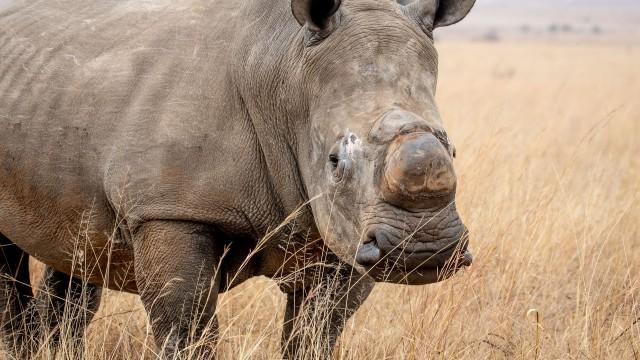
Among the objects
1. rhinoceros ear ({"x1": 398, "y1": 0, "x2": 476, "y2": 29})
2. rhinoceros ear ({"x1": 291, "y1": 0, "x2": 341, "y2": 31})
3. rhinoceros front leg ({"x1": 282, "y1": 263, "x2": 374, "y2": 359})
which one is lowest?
rhinoceros front leg ({"x1": 282, "y1": 263, "x2": 374, "y2": 359})

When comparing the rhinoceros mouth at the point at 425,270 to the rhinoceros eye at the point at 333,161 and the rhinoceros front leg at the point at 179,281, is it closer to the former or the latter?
the rhinoceros eye at the point at 333,161

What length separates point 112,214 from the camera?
12.8 feet

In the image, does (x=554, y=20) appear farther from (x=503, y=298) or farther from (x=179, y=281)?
(x=179, y=281)

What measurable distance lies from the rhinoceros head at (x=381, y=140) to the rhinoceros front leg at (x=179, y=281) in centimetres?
46

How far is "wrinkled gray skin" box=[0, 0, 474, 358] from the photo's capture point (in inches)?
123

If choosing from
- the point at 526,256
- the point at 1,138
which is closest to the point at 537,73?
the point at 526,256

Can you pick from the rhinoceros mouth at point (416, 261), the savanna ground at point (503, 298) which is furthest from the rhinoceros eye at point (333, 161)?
the savanna ground at point (503, 298)

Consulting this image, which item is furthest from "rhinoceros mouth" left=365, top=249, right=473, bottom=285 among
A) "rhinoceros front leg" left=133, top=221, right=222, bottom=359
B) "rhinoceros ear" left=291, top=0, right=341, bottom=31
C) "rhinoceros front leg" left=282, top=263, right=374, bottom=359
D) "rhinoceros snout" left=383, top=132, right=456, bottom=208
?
"rhinoceros ear" left=291, top=0, right=341, bottom=31

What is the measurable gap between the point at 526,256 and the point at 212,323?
2.24m

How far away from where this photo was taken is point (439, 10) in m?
3.70

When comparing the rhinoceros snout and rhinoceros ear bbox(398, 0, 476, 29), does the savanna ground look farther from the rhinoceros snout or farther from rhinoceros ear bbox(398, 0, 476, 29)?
rhinoceros ear bbox(398, 0, 476, 29)

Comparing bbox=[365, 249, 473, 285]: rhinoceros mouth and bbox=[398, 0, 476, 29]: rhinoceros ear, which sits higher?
bbox=[398, 0, 476, 29]: rhinoceros ear

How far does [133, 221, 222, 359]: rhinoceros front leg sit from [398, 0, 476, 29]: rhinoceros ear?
3.39 ft

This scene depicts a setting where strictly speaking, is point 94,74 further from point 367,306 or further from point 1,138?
point 367,306
